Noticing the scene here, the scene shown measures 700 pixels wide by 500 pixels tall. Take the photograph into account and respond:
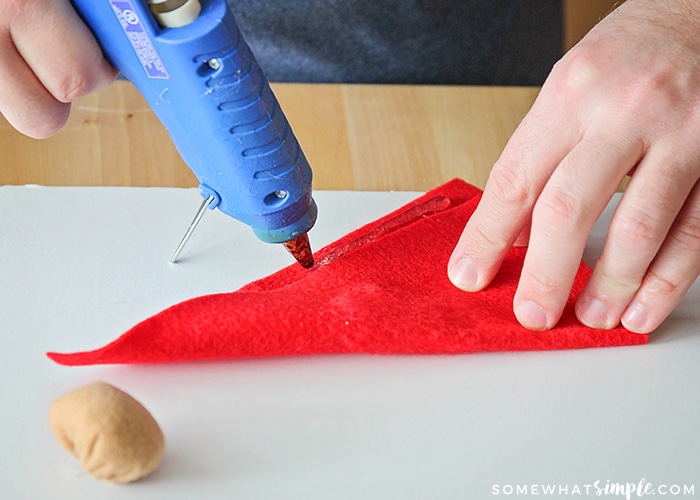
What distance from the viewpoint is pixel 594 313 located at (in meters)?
0.72

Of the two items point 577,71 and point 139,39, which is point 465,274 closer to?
point 577,71

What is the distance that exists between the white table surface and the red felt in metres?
0.02

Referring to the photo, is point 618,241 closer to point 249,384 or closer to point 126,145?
point 249,384

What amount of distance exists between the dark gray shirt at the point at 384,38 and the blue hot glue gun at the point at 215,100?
44cm

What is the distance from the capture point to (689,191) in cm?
69

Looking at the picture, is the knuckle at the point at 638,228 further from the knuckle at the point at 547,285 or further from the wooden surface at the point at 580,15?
the wooden surface at the point at 580,15

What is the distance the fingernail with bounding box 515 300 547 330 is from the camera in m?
0.71

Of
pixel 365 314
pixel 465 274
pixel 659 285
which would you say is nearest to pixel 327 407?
pixel 365 314

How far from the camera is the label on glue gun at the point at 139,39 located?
59 cm

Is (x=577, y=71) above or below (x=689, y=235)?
above

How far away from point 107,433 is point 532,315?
356 millimetres

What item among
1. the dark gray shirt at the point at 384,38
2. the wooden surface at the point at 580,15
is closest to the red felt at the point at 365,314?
the dark gray shirt at the point at 384,38

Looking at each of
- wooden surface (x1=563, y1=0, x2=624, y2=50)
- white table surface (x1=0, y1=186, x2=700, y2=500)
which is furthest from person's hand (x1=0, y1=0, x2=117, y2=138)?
wooden surface (x1=563, y1=0, x2=624, y2=50)

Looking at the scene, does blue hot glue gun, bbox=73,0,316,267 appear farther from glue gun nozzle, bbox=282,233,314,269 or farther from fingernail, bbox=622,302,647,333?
fingernail, bbox=622,302,647,333
